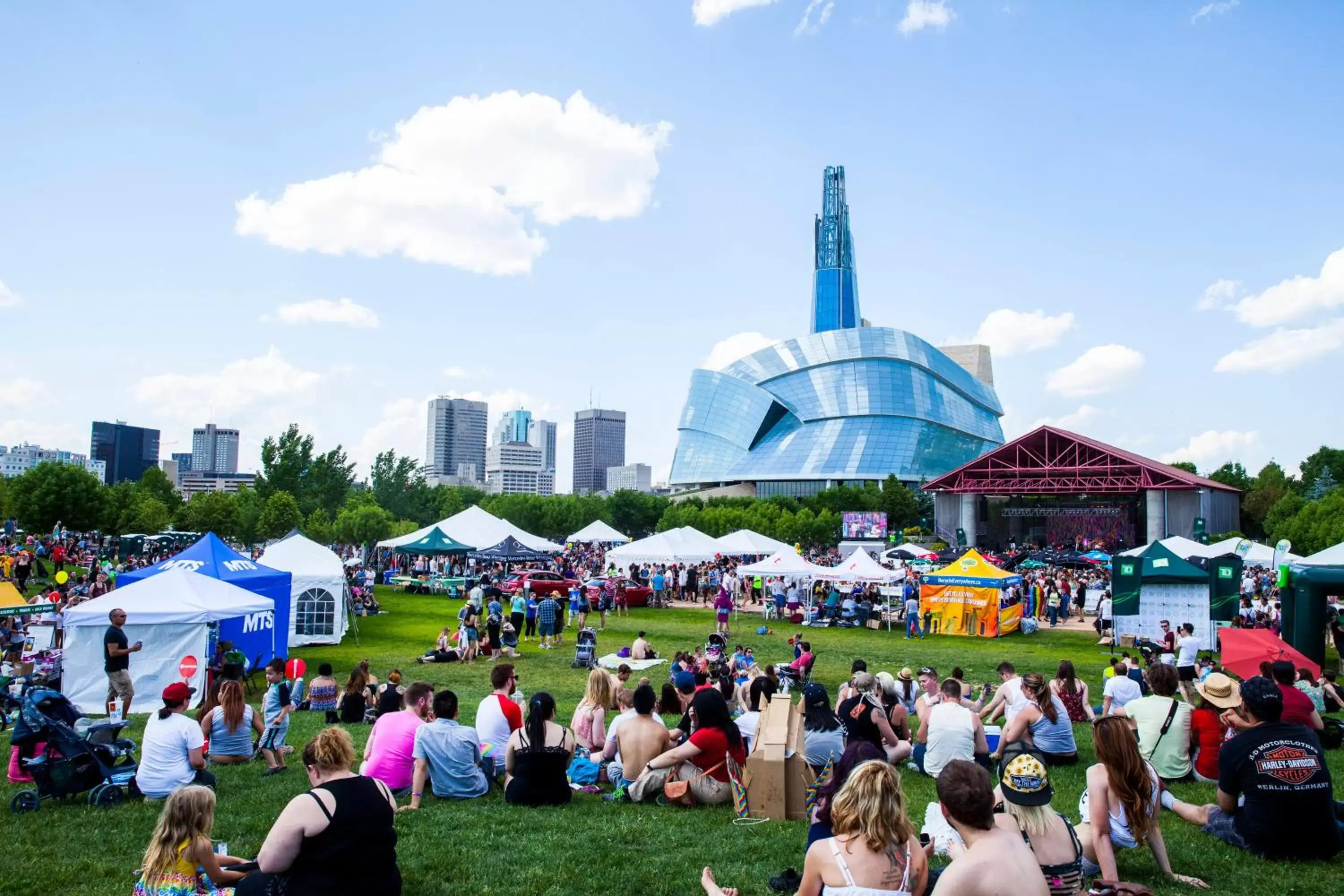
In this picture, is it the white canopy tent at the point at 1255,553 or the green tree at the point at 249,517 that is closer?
the white canopy tent at the point at 1255,553

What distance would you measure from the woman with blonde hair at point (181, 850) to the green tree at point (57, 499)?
4772 cm

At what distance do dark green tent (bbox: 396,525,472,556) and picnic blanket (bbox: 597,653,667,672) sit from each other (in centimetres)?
1391

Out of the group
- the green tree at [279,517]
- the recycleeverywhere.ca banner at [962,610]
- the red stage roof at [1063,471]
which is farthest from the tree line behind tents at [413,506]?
the recycleeverywhere.ca banner at [962,610]

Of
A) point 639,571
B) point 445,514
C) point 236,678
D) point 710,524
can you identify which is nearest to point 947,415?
point 710,524

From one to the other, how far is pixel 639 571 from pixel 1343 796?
25.3 metres

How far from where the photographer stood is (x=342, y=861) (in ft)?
13.0

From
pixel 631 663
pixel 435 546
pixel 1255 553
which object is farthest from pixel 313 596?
pixel 1255 553

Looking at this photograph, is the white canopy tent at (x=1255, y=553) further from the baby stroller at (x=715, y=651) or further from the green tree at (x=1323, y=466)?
the green tree at (x=1323, y=466)

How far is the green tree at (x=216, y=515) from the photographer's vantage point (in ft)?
172

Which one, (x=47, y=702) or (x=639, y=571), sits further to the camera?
(x=639, y=571)

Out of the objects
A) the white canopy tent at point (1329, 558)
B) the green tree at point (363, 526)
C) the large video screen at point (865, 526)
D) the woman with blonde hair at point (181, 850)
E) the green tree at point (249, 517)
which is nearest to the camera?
the woman with blonde hair at point (181, 850)

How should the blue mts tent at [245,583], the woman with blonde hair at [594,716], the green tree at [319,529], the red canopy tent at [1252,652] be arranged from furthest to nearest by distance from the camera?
1. the green tree at [319,529]
2. the blue mts tent at [245,583]
3. the red canopy tent at [1252,652]
4. the woman with blonde hair at [594,716]

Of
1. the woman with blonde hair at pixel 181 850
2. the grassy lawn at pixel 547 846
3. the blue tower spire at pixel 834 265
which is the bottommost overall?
the grassy lawn at pixel 547 846

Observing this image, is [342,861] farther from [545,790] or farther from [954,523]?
[954,523]
